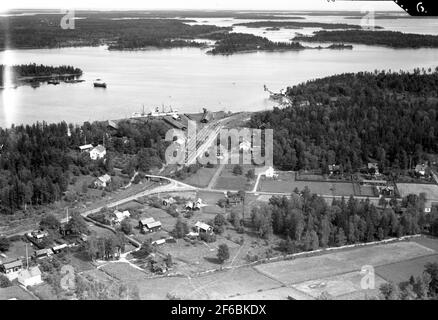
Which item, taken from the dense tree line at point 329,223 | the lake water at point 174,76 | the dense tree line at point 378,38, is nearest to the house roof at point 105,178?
the dense tree line at point 329,223

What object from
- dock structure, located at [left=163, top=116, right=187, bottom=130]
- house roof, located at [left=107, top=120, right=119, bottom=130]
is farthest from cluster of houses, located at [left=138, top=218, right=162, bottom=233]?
dock structure, located at [left=163, top=116, right=187, bottom=130]

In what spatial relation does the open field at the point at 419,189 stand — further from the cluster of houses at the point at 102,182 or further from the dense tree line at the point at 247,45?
the dense tree line at the point at 247,45

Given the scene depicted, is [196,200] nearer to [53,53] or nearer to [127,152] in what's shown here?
[127,152]

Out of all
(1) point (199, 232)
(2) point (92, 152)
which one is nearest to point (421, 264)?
(1) point (199, 232)

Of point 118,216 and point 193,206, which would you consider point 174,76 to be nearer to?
point 193,206

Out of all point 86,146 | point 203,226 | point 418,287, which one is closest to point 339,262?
point 418,287

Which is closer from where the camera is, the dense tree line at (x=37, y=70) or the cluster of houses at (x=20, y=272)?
the cluster of houses at (x=20, y=272)

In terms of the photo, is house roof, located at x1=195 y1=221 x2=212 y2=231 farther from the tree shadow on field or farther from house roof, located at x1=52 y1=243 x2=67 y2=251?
house roof, located at x1=52 y1=243 x2=67 y2=251
